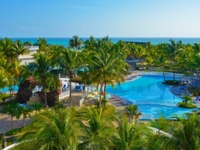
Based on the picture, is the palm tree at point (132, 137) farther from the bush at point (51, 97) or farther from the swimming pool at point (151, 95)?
the bush at point (51, 97)

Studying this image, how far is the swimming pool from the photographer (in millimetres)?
30138

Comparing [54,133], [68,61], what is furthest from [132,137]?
[68,61]

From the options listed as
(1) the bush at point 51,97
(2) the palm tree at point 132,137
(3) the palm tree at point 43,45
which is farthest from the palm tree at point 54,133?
(3) the palm tree at point 43,45

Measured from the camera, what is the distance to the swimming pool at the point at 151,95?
3014 cm

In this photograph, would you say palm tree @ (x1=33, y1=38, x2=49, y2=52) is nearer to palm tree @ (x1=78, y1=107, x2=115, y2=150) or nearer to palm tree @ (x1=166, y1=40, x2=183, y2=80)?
palm tree @ (x1=166, y1=40, x2=183, y2=80)

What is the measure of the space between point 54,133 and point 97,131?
178 cm

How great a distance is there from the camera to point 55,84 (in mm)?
26188

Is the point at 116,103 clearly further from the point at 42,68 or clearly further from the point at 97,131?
the point at 97,131

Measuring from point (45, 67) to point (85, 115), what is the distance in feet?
50.7

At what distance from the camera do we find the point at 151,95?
37.8 m

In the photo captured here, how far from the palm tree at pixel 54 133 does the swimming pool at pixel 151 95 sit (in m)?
20.0

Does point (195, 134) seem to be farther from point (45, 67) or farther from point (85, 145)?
point (45, 67)

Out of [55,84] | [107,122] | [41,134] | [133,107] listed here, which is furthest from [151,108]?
[41,134]

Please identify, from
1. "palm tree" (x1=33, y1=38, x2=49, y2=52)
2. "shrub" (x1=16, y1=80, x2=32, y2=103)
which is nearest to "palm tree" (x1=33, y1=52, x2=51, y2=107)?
"shrub" (x1=16, y1=80, x2=32, y2=103)
